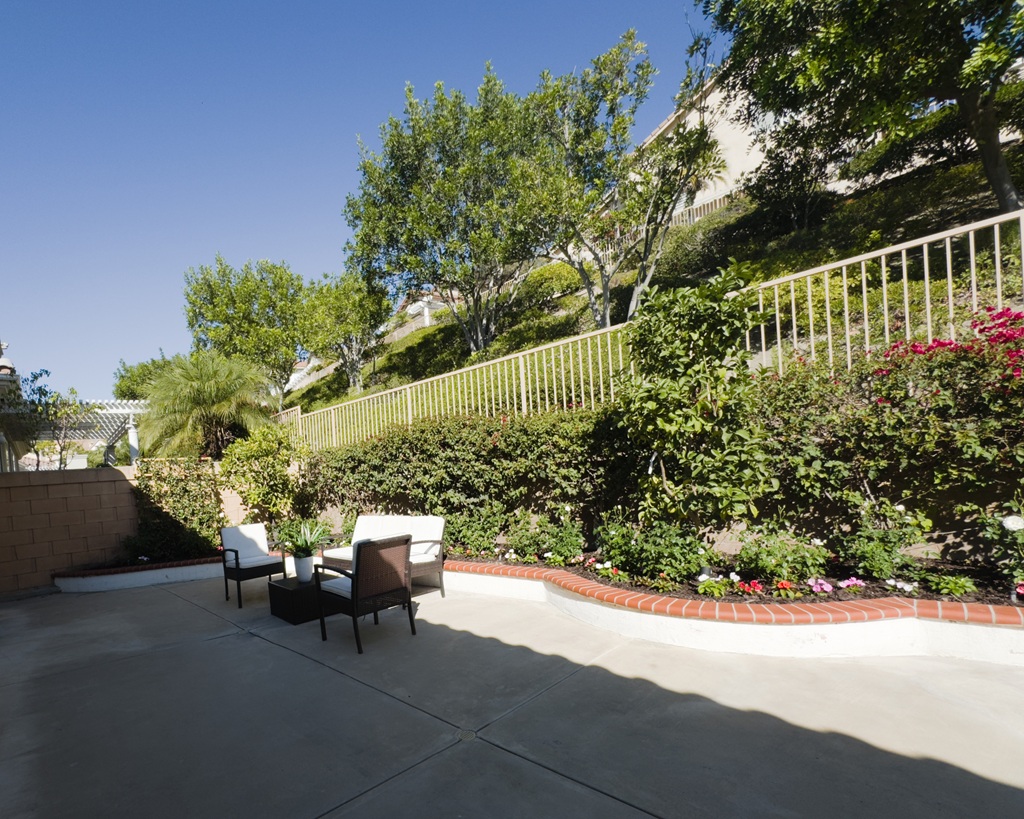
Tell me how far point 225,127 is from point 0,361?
17.1ft

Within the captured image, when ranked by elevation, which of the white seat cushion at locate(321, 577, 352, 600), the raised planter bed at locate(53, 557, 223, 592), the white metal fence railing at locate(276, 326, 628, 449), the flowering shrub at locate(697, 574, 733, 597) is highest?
the white metal fence railing at locate(276, 326, 628, 449)

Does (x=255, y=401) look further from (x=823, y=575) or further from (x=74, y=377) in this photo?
(x=823, y=575)

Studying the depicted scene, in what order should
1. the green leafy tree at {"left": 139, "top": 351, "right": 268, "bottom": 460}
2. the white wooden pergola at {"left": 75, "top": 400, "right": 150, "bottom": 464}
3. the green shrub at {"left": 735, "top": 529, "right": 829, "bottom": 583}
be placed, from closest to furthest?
the green shrub at {"left": 735, "top": 529, "right": 829, "bottom": 583}
the green leafy tree at {"left": 139, "top": 351, "right": 268, "bottom": 460}
the white wooden pergola at {"left": 75, "top": 400, "right": 150, "bottom": 464}

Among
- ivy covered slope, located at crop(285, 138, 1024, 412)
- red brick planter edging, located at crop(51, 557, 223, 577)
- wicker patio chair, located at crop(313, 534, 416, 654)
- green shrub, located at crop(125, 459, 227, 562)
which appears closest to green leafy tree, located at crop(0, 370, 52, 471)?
green shrub, located at crop(125, 459, 227, 562)

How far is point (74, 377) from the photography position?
32.4ft

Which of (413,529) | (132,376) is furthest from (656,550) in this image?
(132,376)

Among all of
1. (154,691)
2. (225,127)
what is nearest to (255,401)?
(225,127)

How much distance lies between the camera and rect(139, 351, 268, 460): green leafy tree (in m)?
12.0

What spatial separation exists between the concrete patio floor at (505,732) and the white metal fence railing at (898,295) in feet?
7.80

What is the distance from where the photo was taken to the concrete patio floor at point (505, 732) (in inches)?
87.4

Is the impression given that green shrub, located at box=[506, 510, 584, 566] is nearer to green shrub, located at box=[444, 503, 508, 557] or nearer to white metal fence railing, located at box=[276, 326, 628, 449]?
green shrub, located at box=[444, 503, 508, 557]

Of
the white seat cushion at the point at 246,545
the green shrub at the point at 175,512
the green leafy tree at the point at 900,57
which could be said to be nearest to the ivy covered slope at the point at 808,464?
the white seat cushion at the point at 246,545

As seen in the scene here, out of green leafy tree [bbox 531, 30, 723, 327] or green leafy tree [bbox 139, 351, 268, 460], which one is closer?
green leafy tree [bbox 139, 351, 268, 460]

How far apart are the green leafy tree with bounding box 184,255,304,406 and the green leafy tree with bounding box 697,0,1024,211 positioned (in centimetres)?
1632
